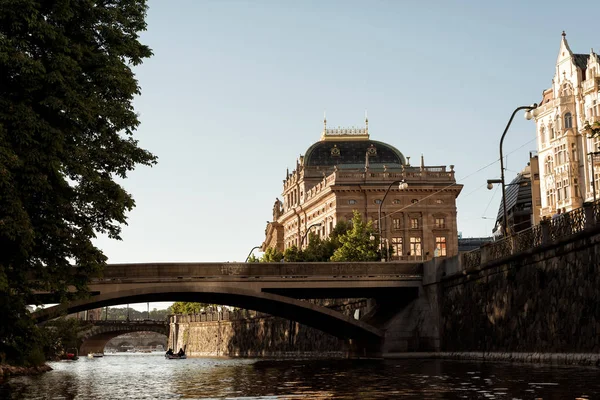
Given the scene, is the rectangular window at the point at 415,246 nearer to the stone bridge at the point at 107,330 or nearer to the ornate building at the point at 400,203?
the ornate building at the point at 400,203

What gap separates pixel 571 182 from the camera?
87562 mm

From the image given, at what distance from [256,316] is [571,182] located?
124 feet

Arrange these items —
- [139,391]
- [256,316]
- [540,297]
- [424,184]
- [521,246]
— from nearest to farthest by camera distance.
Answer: [139,391] → [540,297] → [521,246] → [256,316] → [424,184]

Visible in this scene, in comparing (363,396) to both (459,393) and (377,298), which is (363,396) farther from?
(377,298)

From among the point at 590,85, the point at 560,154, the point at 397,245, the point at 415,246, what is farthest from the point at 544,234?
the point at 415,246

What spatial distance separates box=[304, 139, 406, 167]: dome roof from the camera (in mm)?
141075

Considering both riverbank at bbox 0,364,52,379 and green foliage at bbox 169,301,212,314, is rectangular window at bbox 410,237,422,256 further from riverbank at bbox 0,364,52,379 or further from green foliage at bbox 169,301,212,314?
riverbank at bbox 0,364,52,379

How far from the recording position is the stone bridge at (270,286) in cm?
5403

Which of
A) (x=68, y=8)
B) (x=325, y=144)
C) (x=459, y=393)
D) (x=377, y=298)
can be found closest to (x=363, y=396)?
(x=459, y=393)

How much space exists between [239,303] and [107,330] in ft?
304

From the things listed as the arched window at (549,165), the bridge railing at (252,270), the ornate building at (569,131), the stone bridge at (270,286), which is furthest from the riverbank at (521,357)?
the arched window at (549,165)

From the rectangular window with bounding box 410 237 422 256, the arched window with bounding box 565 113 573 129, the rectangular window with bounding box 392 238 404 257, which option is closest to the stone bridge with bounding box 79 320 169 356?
the rectangular window with bounding box 392 238 404 257

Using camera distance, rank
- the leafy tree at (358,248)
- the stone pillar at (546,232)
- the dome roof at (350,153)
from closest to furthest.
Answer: the stone pillar at (546,232), the leafy tree at (358,248), the dome roof at (350,153)

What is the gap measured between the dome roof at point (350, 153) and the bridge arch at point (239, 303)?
75090 mm
